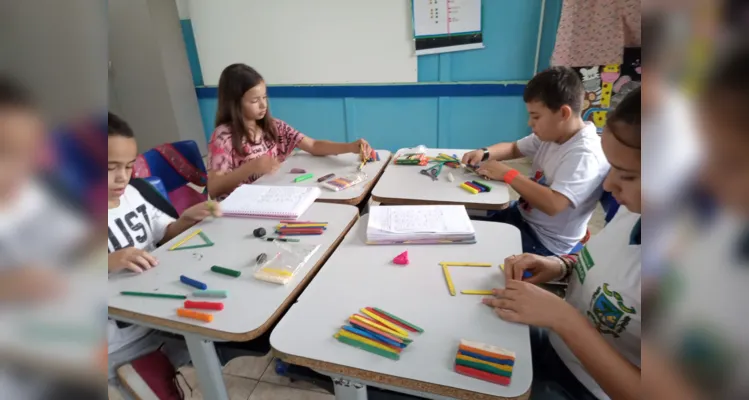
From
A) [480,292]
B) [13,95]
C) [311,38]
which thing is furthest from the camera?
[311,38]

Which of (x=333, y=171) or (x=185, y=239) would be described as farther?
(x=333, y=171)

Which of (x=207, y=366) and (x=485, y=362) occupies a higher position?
(x=485, y=362)

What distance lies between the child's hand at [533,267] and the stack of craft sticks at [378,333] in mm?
285

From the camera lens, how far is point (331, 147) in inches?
76.4

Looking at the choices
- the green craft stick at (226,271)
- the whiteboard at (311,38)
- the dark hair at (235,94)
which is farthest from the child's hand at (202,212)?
the whiteboard at (311,38)

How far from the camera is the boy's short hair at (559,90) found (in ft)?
4.59

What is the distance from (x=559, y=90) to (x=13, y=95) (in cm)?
152

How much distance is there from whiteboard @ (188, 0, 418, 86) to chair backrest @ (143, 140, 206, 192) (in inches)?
63.4

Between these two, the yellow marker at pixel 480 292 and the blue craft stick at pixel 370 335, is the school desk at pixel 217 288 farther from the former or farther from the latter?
the yellow marker at pixel 480 292

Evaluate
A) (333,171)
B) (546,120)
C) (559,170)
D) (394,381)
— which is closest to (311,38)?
(333,171)

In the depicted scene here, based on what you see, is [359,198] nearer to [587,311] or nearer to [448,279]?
[448,279]

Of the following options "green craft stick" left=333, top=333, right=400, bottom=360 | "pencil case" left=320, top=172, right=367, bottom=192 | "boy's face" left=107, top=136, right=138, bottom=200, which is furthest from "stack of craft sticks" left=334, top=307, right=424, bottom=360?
"pencil case" left=320, top=172, right=367, bottom=192

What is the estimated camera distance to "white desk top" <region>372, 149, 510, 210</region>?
1391mm

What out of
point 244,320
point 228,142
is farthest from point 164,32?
point 244,320
